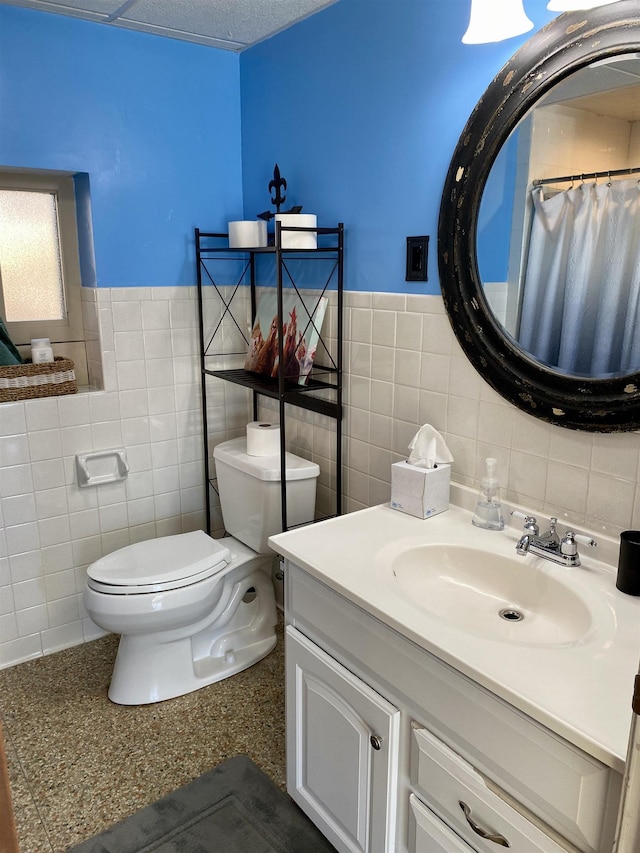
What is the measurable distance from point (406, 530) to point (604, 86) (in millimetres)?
1062

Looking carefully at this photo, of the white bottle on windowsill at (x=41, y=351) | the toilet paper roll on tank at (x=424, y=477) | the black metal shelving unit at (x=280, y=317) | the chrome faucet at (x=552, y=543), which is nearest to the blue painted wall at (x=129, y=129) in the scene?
the black metal shelving unit at (x=280, y=317)

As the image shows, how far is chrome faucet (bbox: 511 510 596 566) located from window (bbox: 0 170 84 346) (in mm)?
1875

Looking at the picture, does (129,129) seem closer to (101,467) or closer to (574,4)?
(101,467)

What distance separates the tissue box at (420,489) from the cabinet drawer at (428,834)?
2.21ft

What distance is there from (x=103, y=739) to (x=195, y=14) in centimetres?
231

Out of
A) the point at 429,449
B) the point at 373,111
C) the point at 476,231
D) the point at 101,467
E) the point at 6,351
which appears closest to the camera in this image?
the point at 476,231

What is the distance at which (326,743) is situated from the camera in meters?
1.49

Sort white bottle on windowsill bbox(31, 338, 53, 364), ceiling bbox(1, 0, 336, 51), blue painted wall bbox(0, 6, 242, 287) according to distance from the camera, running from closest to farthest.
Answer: ceiling bbox(1, 0, 336, 51), blue painted wall bbox(0, 6, 242, 287), white bottle on windowsill bbox(31, 338, 53, 364)

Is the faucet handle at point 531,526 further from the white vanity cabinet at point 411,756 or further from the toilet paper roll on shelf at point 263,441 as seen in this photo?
the toilet paper roll on shelf at point 263,441

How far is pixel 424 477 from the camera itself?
65.5 inches

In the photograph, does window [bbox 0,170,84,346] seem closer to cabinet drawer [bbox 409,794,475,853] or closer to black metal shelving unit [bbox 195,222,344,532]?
black metal shelving unit [bbox 195,222,344,532]

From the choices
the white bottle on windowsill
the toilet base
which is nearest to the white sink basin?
the toilet base

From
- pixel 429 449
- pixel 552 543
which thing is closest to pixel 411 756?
pixel 552 543

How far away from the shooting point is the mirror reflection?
130 centimetres
